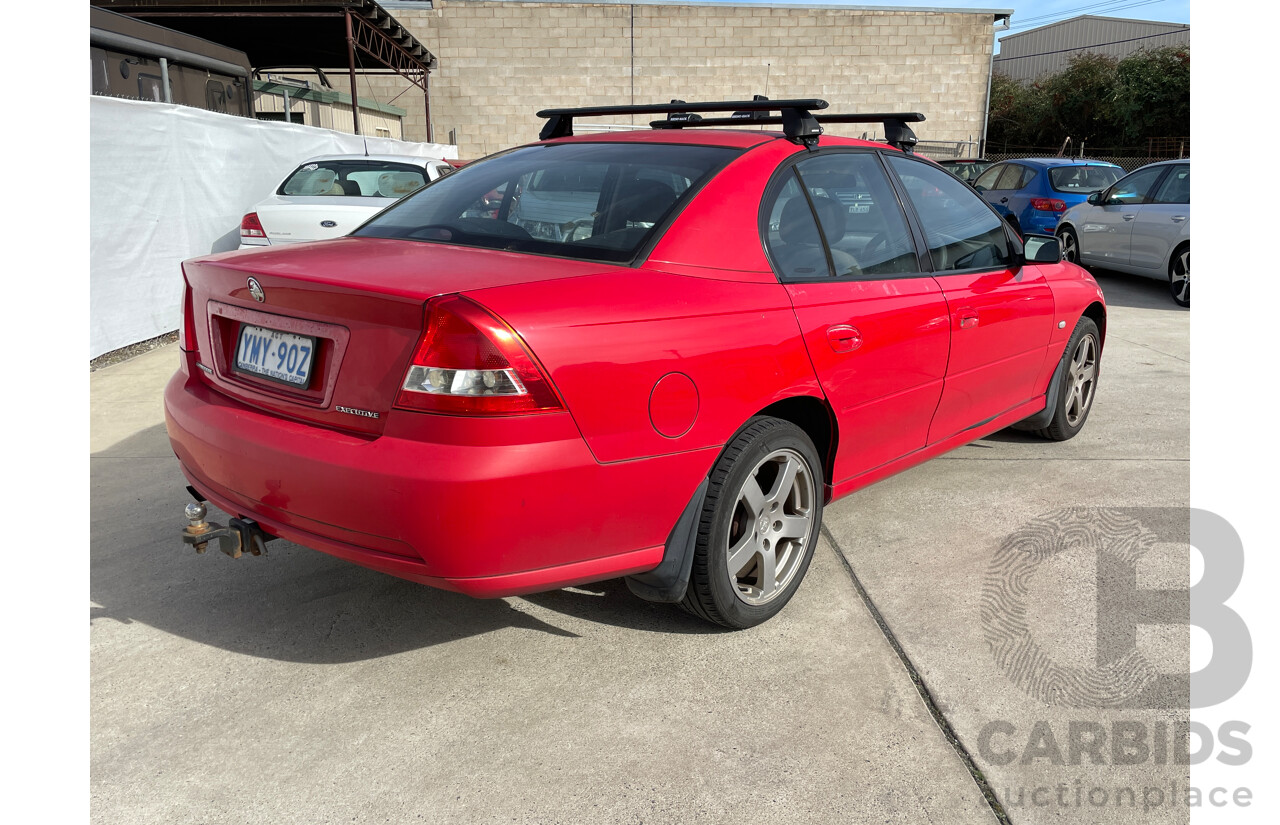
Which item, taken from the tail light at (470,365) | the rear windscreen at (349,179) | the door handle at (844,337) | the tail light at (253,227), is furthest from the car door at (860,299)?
the rear windscreen at (349,179)

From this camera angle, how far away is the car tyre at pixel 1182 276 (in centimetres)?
1002

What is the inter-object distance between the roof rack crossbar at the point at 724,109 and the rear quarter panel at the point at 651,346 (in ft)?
2.51

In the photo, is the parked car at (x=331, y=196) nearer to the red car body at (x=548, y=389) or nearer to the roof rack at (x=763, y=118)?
the roof rack at (x=763, y=118)

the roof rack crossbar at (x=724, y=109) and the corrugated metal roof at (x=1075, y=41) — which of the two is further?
the corrugated metal roof at (x=1075, y=41)

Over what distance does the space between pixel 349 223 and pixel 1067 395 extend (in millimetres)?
6092

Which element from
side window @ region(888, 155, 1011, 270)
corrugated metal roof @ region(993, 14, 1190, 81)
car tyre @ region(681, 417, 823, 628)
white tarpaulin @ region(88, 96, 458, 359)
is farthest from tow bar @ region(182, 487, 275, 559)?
corrugated metal roof @ region(993, 14, 1190, 81)

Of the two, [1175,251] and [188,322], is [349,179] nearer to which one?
[188,322]

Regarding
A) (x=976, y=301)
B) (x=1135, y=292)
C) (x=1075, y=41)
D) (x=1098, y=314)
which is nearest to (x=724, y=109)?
(x=976, y=301)

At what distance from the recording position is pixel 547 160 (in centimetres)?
337

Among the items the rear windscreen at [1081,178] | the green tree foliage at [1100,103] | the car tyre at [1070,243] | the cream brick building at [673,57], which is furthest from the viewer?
the green tree foliage at [1100,103]

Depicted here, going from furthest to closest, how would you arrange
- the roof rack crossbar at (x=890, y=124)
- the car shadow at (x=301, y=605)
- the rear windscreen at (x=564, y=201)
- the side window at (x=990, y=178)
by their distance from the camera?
the side window at (x=990, y=178) < the roof rack crossbar at (x=890, y=124) < the car shadow at (x=301, y=605) < the rear windscreen at (x=564, y=201)

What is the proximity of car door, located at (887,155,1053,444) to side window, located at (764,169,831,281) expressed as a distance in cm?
76

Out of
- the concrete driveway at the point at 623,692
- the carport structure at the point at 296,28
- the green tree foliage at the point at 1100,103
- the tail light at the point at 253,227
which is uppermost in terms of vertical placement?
the green tree foliage at the point at 1100,103

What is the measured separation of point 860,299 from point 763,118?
107 cm
